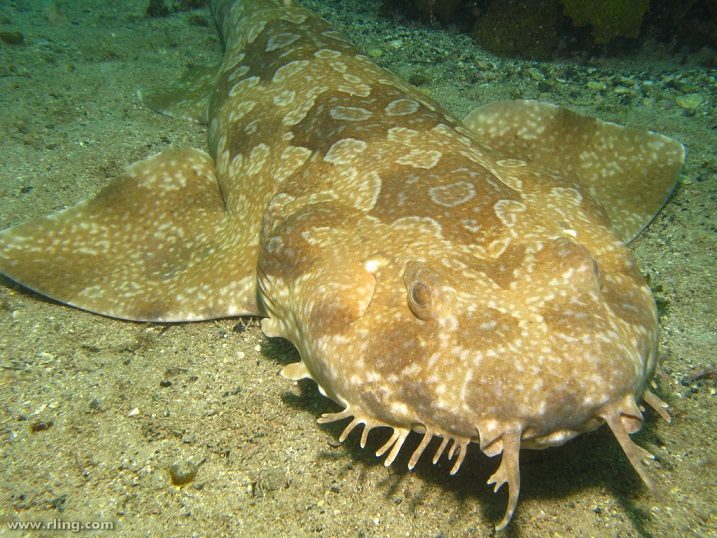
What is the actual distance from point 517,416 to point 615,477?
160cm

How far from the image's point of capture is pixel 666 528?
10.3 feet

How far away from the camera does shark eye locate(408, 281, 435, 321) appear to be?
107 inches

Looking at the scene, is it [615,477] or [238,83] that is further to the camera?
[238,83]

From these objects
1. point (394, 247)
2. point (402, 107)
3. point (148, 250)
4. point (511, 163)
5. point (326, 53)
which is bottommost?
point (148, 250)

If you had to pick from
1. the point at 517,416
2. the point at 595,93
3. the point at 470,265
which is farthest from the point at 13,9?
the point at 517,416

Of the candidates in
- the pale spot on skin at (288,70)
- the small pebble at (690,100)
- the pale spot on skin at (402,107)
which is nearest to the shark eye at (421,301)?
the pale spot on skin at (402,107)

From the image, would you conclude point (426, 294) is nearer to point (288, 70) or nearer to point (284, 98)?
point (284, 98)

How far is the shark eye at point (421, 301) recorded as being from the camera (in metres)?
2.72

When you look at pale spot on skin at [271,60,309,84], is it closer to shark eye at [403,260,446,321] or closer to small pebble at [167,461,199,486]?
shark eye at [403,260,446,321]

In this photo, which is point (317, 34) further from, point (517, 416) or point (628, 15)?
point (628, 15)

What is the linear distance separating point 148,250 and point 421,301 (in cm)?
350

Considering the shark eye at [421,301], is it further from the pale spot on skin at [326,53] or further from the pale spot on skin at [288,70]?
the pale spot on skin at [326,53]

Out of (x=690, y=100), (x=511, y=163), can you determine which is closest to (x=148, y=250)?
(x=511, y=163)

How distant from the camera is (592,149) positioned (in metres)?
5.63
